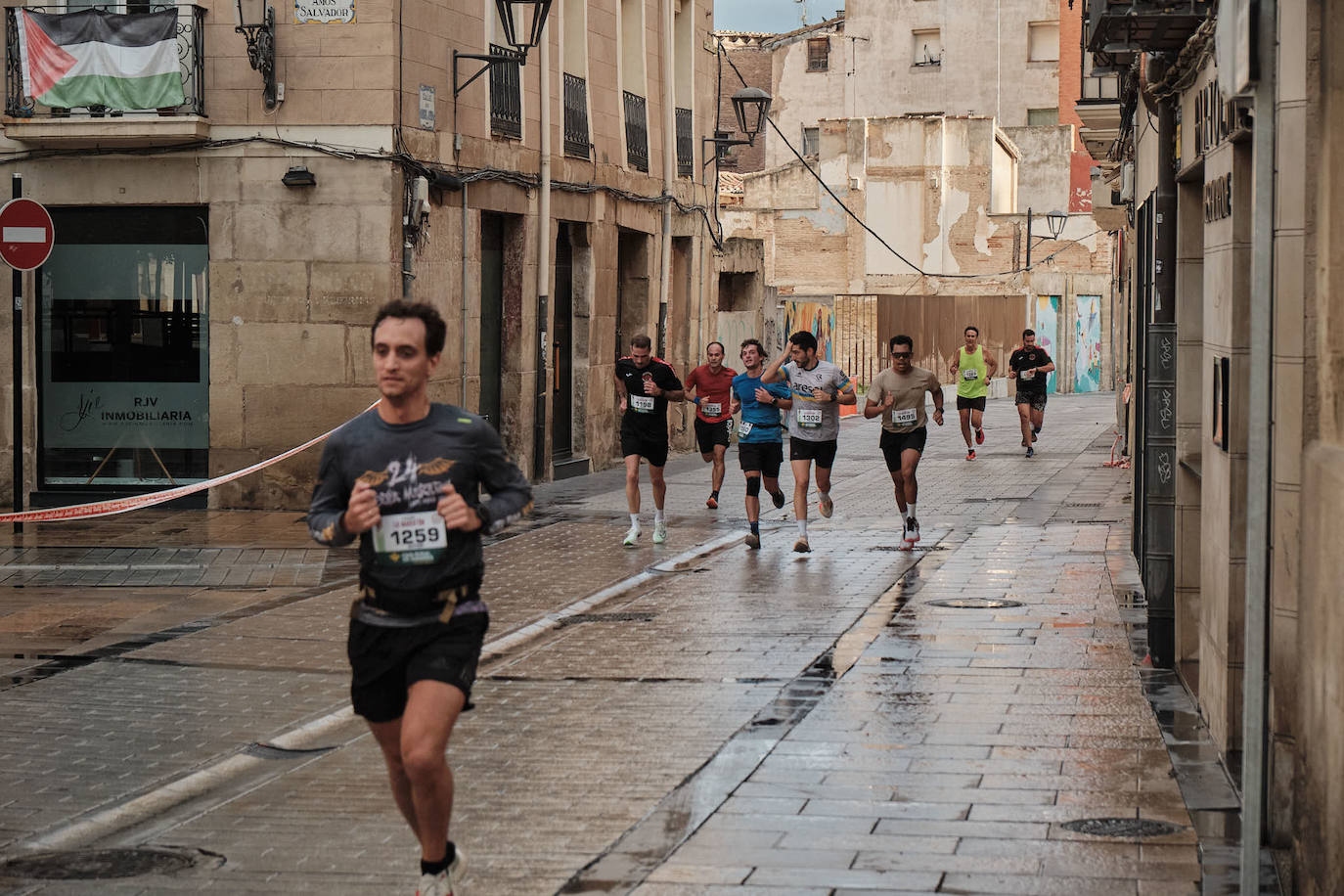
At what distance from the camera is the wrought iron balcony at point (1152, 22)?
8.23 m

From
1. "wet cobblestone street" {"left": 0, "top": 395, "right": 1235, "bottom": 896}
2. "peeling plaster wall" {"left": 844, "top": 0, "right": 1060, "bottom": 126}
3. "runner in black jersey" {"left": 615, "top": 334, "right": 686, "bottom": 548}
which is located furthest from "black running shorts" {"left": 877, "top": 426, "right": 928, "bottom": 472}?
"peeling plaster wall" {"left": 844, "top": 0, "right": 1060, "bottom": 126}

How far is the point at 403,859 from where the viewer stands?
638 centimetres

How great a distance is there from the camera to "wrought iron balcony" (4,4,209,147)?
18031mm

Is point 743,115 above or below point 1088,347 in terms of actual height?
above

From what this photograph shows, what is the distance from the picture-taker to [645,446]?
16.1 meters

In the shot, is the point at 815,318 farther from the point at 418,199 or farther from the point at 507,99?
the point at 418,199

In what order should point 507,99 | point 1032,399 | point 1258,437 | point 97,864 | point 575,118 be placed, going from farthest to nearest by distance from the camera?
point 1032,399
point 575,118
point 507,99
point 97,864
point 1258,437

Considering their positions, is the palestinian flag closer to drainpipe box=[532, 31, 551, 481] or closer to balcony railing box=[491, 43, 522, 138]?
balcony railing box=[491, 43, 522, 138]

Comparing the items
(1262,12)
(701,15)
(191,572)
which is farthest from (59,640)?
(701,15)

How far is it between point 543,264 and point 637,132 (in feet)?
15.9

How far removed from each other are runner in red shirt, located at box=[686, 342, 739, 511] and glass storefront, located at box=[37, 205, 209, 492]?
192 inches

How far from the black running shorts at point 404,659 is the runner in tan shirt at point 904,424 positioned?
33.6ft

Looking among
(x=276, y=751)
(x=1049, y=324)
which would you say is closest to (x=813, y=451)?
(x=276, y=751)

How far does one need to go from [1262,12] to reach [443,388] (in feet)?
49.8
